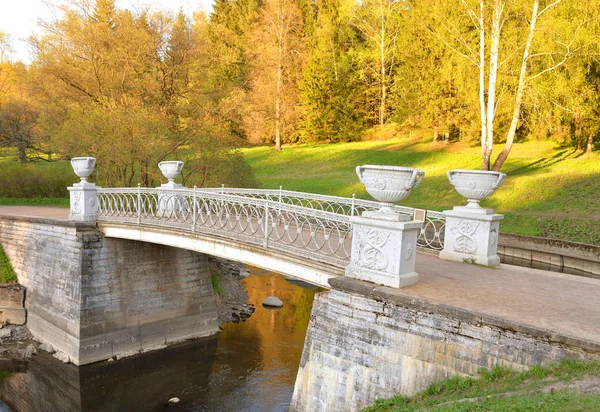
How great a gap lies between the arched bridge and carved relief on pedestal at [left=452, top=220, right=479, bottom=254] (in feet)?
1.24

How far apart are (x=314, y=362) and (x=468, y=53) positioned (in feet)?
70.1

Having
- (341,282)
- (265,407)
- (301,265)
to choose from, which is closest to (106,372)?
(265,407)

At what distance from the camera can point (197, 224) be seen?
9.99m

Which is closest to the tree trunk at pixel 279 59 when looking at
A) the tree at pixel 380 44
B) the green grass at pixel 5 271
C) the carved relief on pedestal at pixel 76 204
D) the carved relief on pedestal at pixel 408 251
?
the tree at pixel 380 44

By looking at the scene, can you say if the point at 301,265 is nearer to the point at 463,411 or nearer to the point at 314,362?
the point at 314,362

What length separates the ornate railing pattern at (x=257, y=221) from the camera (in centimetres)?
771

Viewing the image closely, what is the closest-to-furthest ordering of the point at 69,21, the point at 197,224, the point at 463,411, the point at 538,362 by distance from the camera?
1. the point at 463,411
2. the point at 538,362
3. the point at 197,224
4. the point at 69,21

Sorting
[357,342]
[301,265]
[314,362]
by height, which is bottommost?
[314,362]

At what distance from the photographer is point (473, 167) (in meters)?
24.8

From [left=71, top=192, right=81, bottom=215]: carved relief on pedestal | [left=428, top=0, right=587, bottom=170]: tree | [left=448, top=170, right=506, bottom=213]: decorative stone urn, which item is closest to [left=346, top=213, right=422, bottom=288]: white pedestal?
[left=448, top=170, right=506, bottom=213]: decorative stone urn

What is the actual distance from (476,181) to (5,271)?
1351 cm

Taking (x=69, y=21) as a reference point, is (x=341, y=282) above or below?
below

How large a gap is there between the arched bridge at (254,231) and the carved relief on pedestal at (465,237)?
0.38 meters

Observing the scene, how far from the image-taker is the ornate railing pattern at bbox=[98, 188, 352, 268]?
771 cm
